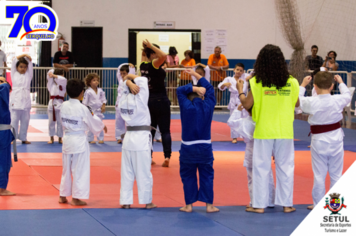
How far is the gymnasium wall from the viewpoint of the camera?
17891 mm

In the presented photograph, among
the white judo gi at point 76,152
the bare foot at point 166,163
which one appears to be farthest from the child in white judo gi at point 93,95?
the white judo gi at point 76,152

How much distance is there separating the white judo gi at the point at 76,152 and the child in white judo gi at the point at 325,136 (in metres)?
2.42

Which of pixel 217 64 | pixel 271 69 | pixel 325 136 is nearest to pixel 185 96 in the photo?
pixel 271 69

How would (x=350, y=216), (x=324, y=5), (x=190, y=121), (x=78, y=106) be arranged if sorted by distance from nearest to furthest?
(x=350, y=216) < (x=190, y=121) < (x=78, y=106) < (x=324, y=5)

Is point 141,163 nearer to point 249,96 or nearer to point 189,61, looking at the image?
point 249,96

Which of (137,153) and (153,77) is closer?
(137,153)

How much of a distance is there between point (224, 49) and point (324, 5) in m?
4.80

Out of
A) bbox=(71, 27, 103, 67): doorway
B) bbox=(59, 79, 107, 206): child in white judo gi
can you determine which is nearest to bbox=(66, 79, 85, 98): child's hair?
bbox=(59, 79, 107, 206): child in white judo gi

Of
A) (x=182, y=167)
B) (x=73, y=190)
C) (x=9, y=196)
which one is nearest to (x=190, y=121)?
(x=182, y=167)

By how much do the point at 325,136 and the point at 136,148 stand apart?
2.00m

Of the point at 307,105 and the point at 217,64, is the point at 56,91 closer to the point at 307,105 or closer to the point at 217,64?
the point at 307,105

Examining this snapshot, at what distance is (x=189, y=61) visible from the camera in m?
16.5

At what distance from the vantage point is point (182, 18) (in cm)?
1825

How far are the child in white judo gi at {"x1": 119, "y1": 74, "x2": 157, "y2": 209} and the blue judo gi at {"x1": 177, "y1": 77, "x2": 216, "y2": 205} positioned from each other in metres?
0.42
